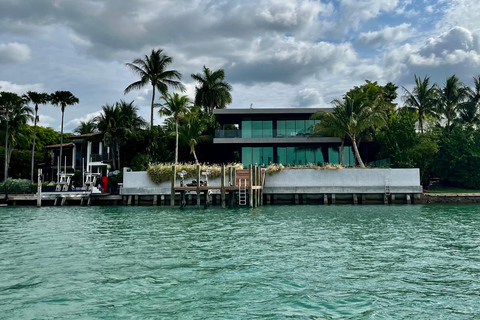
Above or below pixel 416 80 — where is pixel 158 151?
below

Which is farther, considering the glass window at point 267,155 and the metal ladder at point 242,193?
the glass window at point 267,155

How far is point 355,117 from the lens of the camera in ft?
109

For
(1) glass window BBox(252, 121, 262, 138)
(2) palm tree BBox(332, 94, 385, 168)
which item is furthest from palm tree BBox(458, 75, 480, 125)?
(1) glass window BBox(252, 121, 262, 138)

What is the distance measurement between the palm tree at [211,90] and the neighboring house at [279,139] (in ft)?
38.6

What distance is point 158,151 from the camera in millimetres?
38219

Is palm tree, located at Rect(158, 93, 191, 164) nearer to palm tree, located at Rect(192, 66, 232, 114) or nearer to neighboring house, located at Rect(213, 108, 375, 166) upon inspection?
neighboring house, located at Rect(213, 108, 375, 166)

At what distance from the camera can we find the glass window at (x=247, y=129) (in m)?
36.8

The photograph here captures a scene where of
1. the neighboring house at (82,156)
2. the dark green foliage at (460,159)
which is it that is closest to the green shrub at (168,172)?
the neighboring house at (82,156)

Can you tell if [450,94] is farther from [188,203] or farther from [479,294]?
[479,294]

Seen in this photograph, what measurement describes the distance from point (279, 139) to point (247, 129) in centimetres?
330

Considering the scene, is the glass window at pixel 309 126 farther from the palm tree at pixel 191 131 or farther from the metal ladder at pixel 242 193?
the metal ladder at pixel 242 193

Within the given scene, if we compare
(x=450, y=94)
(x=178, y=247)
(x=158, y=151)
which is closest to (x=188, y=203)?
(x=158, y=151)

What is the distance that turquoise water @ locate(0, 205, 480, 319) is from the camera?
6191 millimetres

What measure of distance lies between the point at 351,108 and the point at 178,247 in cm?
2514
